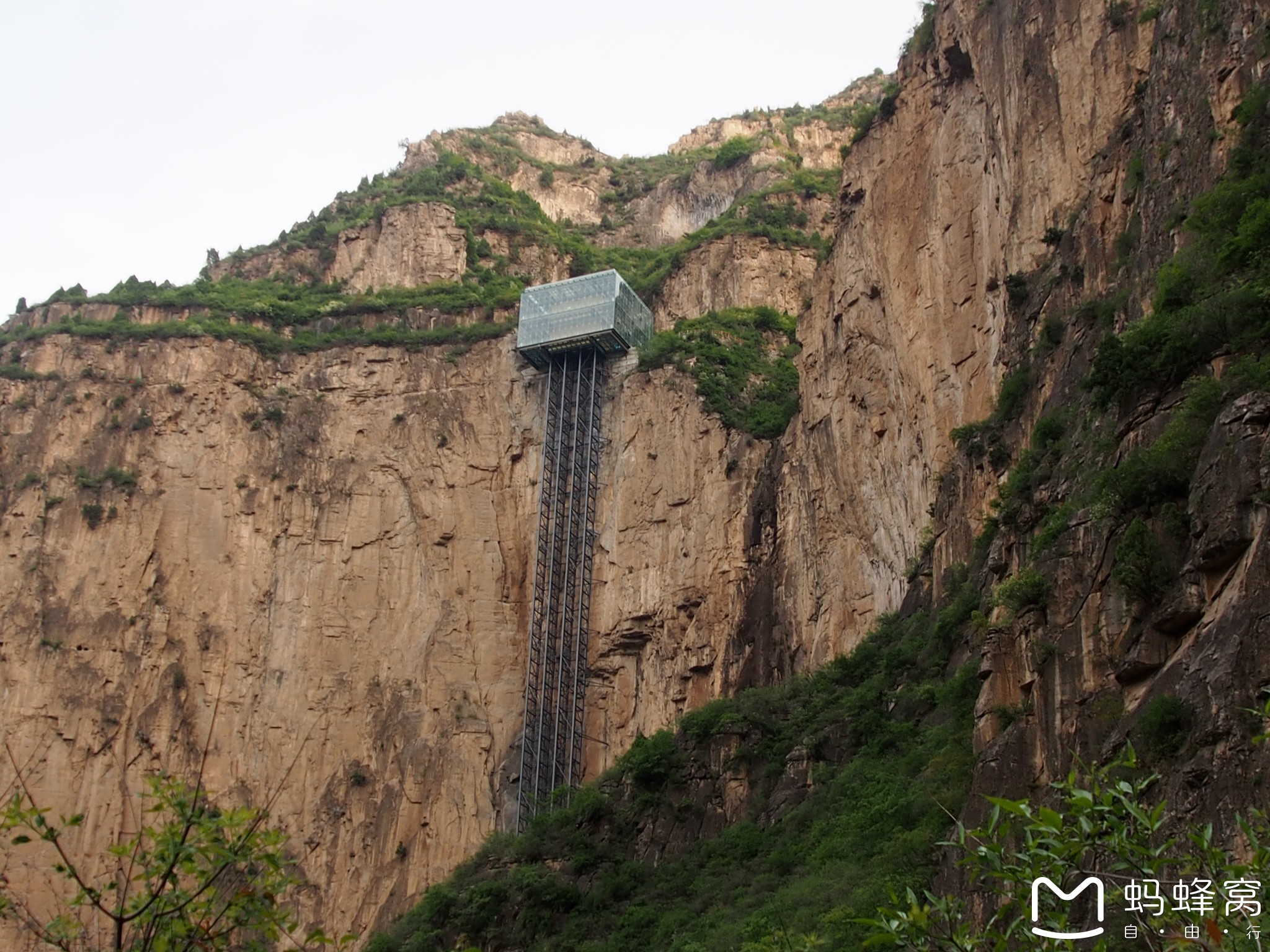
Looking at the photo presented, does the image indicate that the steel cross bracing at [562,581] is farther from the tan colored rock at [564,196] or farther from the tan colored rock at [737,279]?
the tan colored rock at [564,196]

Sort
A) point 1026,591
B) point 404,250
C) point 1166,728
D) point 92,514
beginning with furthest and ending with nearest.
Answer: point 404,250 < point 92,514 < point 1026,591 < point 1166,728

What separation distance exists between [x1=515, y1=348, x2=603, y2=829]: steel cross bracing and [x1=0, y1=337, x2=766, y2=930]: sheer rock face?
613 millimetres

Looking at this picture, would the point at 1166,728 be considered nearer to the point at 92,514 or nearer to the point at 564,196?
the point at 92,514

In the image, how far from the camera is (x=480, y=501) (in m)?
47.5

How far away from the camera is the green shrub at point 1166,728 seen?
13328 mm

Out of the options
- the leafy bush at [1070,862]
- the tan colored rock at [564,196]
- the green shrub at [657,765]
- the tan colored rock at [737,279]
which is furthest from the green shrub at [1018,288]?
the tan colored rock at [564,196]

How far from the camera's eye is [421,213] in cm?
5609

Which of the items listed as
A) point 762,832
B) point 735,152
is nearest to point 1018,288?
point 762,832

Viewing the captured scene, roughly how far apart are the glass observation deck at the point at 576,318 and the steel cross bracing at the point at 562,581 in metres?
0.59

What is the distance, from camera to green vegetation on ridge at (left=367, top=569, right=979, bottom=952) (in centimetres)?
2234

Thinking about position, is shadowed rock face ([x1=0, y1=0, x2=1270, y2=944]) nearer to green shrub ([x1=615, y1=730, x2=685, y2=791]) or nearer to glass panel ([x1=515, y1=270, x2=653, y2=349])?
glass panel ([x1=515, y1=270, x2=653, y2=349])

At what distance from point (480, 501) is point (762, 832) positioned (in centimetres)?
2169

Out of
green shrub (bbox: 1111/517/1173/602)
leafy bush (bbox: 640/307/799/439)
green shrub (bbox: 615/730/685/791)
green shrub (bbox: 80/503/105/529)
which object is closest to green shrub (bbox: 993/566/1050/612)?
green shrub (bbox: 1111/517/1173/602)

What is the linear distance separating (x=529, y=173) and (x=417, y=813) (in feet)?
114
